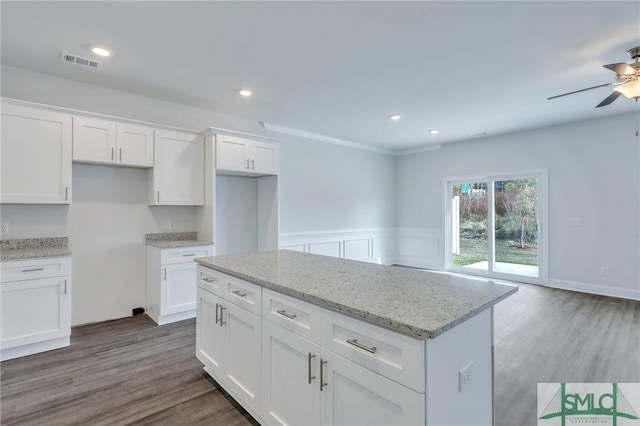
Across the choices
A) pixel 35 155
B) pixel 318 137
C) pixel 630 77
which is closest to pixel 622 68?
pixel 630 77

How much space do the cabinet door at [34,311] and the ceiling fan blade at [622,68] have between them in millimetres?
5045

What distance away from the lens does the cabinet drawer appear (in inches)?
42.4

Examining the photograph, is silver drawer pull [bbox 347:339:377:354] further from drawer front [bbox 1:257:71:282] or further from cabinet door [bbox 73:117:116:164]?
cabinet door [bbox 73:117:116:164]

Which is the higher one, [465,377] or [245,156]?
[245,156]

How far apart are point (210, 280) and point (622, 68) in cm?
367

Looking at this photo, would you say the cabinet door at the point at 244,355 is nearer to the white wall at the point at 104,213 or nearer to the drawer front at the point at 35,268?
the drawer front at the point at 35,268

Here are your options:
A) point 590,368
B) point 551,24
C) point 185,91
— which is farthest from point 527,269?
point 185,91

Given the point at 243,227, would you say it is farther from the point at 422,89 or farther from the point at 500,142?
the point at 500,142

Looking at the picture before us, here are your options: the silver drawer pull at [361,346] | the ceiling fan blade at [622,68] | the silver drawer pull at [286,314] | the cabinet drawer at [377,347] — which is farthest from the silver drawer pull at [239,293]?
the ceiling fan blade at [622,68]

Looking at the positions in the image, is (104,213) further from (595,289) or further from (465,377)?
(595,289)

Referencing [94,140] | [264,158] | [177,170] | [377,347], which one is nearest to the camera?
[377,347]

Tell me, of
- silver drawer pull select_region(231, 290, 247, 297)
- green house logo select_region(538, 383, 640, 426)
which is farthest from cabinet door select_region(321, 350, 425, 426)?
green house logo select_region(538, 383, 640, 426)

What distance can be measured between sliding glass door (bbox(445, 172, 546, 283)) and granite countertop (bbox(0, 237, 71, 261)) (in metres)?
6.28

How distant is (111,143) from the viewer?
338 cm
